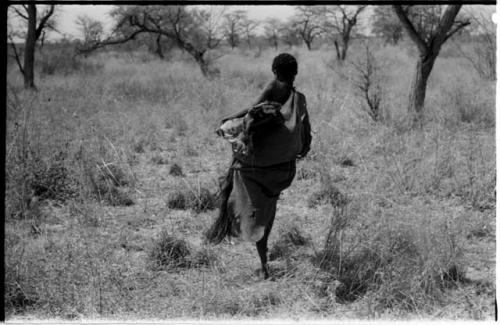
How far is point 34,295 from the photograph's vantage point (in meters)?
2.89

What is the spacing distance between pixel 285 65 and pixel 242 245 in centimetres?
144

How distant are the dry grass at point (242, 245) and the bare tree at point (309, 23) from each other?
22.2m

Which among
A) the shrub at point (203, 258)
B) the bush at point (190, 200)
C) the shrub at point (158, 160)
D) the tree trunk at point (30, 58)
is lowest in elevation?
the shrub at point (203, 258)

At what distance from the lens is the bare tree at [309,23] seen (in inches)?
1144

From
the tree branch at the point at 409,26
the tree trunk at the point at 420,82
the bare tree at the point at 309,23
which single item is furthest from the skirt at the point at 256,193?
the bare tree at the point at 309,23

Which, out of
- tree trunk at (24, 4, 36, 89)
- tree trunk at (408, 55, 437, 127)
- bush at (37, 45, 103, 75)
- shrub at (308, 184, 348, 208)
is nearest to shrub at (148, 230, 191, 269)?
shrub at (308, 184, 348, 208)

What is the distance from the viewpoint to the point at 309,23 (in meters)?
33.8

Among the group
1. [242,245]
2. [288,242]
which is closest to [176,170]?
[242,245]

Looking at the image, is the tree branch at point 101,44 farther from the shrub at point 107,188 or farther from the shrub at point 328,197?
the shrub at point 328,197

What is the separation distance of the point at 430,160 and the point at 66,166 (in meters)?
3.50

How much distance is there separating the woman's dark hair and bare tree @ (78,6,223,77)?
11535 mm

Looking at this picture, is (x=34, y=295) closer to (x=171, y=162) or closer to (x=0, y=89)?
(x=0, y=89)

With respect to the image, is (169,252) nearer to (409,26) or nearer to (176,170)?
(176,170)

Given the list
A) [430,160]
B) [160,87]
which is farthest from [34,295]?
[160,87]
